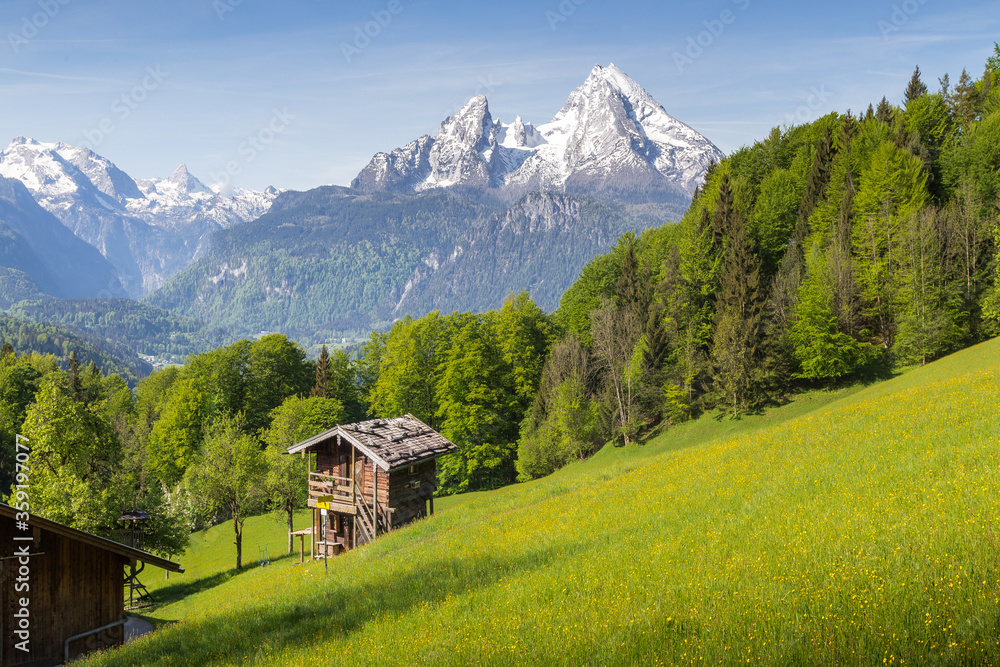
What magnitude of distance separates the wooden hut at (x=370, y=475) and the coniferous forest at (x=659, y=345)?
11021mm

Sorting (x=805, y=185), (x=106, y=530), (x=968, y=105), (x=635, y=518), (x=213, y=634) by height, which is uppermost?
(x=968, y=105)

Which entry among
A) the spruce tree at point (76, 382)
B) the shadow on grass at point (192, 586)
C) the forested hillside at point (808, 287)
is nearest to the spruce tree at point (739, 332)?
the forested hillside at point (808, 287)

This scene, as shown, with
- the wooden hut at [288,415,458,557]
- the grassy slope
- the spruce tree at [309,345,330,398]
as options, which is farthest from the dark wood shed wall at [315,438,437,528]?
the spruce tree at [309,345,330,398]

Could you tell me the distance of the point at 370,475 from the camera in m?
37.6

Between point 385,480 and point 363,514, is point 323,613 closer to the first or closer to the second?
point 385,480

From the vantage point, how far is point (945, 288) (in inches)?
2026

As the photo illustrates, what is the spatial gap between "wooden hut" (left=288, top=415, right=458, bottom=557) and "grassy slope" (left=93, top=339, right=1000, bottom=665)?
1293 centimetres

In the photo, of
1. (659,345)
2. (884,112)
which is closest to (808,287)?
(659,345)

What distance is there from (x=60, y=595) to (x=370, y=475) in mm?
19473

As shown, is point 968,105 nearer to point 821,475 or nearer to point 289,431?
point 821,475

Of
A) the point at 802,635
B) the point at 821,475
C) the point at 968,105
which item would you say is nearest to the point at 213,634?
the point at 802,635

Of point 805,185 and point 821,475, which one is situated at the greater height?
point 805,185

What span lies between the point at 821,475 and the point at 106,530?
38.7 meters

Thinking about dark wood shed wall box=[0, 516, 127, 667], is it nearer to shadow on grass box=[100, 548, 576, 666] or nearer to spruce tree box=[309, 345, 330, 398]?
shadow on grass box=[100, 548, 576, 666]
